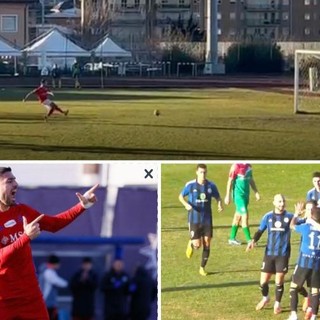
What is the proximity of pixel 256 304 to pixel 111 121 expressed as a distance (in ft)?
59.1

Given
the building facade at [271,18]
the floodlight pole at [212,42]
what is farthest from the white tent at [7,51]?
the building facade at [271,18]

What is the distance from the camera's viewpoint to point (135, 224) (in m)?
7.83

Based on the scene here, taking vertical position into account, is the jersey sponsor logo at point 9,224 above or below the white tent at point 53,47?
below

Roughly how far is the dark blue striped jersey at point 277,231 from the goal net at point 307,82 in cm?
2214

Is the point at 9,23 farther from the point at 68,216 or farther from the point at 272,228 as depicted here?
the point at 68,216

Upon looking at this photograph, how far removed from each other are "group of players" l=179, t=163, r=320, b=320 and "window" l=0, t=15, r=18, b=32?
73.2m

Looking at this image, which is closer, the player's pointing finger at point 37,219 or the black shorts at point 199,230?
the player's pointing finger at point 37,219

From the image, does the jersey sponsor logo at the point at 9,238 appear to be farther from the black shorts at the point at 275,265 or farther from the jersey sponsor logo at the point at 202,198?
the black shorts at the point at 275,265

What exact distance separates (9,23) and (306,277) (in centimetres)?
7443

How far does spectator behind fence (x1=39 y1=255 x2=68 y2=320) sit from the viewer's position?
25.2ft

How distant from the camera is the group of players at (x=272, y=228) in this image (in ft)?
27.0

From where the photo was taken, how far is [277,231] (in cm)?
831

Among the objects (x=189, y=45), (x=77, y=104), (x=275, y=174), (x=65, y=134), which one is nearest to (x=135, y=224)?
(x=275, y=174)

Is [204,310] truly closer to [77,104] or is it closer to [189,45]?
[77,104]
